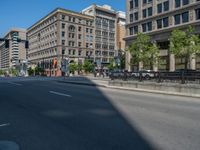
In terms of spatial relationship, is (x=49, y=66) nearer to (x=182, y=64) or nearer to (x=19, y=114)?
(x=182, y=64)

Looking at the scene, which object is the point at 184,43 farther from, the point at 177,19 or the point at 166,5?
the point at 166,5

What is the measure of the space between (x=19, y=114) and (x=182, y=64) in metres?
47.8

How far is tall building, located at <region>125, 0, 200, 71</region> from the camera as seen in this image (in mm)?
50091

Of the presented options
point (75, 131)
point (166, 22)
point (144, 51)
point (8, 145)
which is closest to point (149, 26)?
point (166, 22)

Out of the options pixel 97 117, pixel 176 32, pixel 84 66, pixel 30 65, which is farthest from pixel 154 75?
pixel 30 65

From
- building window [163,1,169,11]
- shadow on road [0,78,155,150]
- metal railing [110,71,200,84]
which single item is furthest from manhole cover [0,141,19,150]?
building window [163,1,169,11]

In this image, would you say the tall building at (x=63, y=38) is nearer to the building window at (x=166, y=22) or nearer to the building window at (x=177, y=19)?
the building window at (x=166, y=22)

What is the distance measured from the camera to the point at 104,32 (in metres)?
123

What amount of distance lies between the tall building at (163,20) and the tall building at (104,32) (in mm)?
51332

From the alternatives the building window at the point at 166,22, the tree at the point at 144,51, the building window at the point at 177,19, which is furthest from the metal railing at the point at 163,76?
the building window at the point at 166,22

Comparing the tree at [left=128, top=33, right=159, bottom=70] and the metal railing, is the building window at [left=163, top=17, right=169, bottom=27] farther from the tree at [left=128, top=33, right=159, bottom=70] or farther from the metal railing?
the metal railing

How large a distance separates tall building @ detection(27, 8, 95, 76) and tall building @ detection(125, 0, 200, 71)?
3702cm

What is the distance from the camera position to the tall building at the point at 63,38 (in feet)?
336

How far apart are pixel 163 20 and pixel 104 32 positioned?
68038 millimetres
